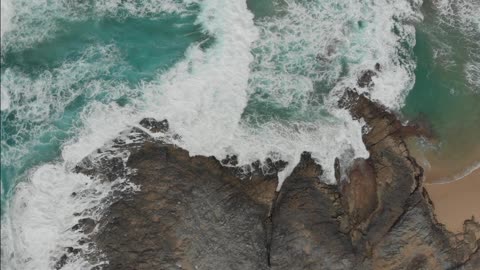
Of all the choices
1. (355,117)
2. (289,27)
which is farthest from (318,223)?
(289,27)

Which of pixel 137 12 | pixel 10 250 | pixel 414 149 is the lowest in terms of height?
pixel 10 250

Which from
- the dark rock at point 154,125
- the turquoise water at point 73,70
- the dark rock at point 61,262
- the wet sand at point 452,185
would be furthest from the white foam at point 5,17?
the wet sand at point 452,185

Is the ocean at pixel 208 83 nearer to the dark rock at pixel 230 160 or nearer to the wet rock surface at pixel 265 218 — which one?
the dark rock at pixel 230 160

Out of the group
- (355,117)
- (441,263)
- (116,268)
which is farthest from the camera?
(355,117)

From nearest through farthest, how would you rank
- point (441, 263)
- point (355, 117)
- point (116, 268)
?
point (116, 268), point (441, 263), point (355, 117)

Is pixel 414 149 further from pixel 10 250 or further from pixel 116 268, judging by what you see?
pixel 10 250

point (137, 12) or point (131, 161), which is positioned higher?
point (137, 12)
